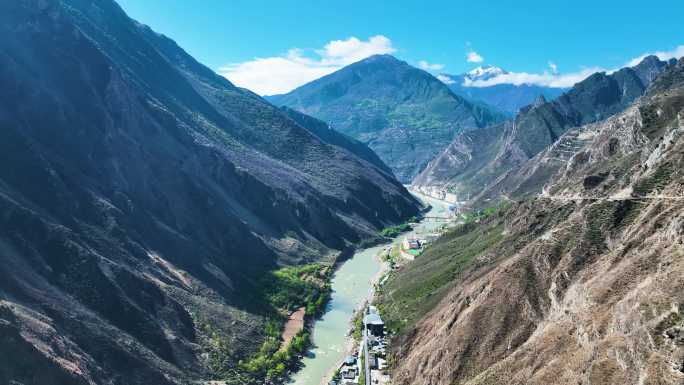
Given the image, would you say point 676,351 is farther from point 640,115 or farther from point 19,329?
point 640,115

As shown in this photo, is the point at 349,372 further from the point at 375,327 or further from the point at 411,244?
the point at 411,244

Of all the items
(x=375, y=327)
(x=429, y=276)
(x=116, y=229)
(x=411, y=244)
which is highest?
(x=411, y=244)

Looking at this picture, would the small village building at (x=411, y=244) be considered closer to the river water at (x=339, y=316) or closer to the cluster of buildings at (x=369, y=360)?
the river water at (x=339, y=316)

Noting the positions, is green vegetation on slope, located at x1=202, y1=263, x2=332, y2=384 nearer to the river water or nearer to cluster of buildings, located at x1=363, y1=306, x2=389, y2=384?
the river water

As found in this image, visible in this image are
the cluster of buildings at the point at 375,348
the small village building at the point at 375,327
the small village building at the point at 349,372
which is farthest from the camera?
the small village building at the point at 375,327

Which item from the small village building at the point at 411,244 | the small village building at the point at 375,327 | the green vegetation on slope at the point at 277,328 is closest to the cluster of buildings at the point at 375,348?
the small village building at the point at 375,327

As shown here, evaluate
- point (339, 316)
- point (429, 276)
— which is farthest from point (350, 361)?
point (429, 276)

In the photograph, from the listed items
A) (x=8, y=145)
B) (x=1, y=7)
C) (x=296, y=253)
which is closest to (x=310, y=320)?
(x=296, y=253)
